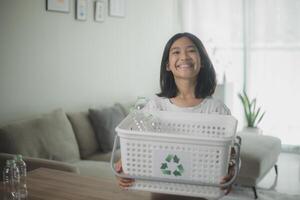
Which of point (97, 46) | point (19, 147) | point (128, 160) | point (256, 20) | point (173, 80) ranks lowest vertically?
point (19, 147)

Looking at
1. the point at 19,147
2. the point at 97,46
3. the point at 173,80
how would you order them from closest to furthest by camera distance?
the point at 173,80
the point at 19,147
the point at 97,46

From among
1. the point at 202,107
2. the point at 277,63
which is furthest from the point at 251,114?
the point at 202,107

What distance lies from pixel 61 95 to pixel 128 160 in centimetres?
259

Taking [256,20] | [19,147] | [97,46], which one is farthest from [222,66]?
[19,147]

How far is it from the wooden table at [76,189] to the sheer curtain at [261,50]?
3.87 meters

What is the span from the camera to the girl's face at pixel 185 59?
155 centimetres

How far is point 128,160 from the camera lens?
4.00 feet

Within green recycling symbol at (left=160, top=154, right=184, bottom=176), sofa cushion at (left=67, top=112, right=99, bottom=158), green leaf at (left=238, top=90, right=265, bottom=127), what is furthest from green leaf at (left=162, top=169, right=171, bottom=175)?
green leaf at (left=238, top=90, right=265, bottom=127)

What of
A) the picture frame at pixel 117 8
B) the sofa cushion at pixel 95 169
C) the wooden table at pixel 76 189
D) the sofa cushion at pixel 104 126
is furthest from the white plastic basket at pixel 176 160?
the picture frame at pixel 117 8

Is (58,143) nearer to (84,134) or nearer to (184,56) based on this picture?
(84,134)

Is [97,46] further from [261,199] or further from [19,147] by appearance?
[261,199]

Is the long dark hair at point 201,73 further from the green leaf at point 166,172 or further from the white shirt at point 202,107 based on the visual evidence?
the green leaf at point 166,172

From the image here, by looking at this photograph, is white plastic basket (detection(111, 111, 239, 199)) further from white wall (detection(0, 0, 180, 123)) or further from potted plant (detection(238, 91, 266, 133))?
potted plant (detection(238, 91, 266, 133))

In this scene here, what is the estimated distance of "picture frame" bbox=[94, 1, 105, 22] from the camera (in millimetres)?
4059
